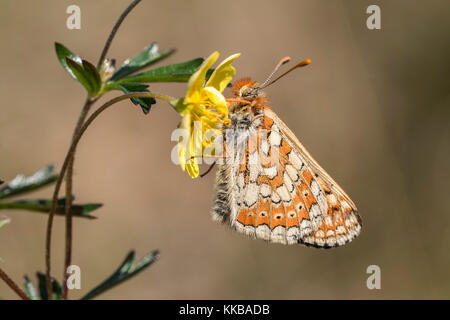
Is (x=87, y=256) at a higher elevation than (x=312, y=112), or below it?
below

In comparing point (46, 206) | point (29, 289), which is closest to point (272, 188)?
point (46, 206)

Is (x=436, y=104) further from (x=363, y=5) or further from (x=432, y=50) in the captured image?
(x=363, y=5)

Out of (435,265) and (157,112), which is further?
(157,112)

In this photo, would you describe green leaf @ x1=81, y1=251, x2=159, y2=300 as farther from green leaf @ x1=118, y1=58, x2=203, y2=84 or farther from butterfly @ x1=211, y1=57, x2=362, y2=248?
green leaf @ x1=118, y1=58, x2=203, y2=84

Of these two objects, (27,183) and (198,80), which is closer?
(198,80)

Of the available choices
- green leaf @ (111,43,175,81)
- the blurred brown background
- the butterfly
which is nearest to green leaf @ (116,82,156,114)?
green leaf @ (111,43,175,81)

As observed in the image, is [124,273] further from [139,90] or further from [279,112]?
[279,112]

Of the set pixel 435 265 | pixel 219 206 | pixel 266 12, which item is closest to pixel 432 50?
pixel 266 12

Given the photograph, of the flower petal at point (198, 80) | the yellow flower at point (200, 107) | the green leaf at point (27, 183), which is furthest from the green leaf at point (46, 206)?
the flower petal at point (198, 80)

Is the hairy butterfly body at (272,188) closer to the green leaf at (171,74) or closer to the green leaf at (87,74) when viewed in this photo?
the green leaf at (171,74)
